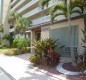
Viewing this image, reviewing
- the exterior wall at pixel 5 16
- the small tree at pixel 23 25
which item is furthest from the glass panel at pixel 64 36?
the exterior wall at pixel 5 16

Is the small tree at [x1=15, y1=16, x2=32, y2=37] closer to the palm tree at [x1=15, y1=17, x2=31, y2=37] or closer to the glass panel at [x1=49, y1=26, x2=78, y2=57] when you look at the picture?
the palm tree at [x1=15, y1=17, x2=31, y2=37]

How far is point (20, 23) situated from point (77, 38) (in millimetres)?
27332

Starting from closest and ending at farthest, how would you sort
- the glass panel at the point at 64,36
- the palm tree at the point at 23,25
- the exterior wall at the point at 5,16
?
the glass panel at the point at 64,36, the palm tree at the point at 23,25, the exterior wall at the point at 5,16

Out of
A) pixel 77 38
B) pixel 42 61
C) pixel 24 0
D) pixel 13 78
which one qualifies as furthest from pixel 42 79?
pixel 24 0

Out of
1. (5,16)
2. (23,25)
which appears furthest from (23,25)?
(5,16)

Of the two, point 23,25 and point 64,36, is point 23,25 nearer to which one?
point 23,25

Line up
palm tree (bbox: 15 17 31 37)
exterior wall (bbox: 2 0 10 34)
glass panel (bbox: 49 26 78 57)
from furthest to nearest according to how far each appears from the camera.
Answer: exterior wall (bbox: 2 0 10 34) → palm tree (bbox: 15 17 31 37) → glass panel (bbox: 49 26 78 57)

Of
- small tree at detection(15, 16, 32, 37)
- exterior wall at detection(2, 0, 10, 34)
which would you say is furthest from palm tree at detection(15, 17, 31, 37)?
exterior wall at detection(2, 0, 10, 34)

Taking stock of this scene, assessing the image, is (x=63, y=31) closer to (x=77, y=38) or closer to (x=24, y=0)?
(x=77, y=38)

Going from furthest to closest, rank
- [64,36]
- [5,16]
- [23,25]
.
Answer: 1. [5,16]
2. [23,25]
3. [64,36]

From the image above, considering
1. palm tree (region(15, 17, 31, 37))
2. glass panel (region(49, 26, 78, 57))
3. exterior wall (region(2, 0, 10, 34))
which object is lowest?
glass panel (region(49, 26, 78, 57))

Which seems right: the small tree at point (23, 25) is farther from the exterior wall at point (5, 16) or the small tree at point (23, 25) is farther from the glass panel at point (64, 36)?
the exterior wall at point (5, 16)

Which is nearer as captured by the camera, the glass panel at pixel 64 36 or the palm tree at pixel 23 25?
the glass panel at pixel 64 36

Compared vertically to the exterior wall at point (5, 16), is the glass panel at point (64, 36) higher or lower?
lower
